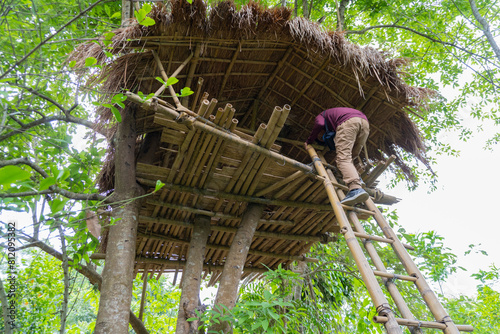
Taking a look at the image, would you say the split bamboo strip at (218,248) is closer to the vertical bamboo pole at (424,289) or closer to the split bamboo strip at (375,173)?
the split bamboo strip at (375,173)

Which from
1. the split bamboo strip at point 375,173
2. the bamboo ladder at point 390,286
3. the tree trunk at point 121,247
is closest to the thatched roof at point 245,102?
the tree trunk at point 121,247

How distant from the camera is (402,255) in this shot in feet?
7.81

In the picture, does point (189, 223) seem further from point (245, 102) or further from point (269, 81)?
point (269, 81)

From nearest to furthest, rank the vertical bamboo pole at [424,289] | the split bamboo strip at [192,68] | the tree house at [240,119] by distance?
the vertical bamboo pole at [424,289], the tree house at [240,119], the split bamboo strip at [192,68]

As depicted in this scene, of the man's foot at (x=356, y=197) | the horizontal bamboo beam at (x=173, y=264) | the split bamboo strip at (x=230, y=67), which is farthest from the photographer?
the horizontal bamboo beam at (x=173, y=264)

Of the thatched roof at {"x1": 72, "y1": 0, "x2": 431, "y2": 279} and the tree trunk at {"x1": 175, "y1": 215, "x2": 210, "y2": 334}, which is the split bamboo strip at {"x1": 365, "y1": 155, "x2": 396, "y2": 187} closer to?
the thatched roof at {"x1": 72, "y1": 0, "x2": 431, "y2": 279}

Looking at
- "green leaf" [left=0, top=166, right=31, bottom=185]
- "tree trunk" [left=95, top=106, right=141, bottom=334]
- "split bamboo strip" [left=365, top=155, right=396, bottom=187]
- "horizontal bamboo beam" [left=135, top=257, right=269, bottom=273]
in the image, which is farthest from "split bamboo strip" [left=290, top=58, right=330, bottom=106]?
"green leaf" [left=0, top=166, right=31, bottom=185]

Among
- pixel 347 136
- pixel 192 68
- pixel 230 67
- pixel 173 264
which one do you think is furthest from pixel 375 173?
pixel 173 264

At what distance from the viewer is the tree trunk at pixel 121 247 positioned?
8.10ft

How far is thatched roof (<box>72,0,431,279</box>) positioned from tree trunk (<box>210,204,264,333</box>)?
18cm

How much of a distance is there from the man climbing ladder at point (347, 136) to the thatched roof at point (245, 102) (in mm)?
331

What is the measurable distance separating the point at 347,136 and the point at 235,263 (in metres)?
1.53

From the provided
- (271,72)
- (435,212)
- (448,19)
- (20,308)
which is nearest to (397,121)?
(271,72)

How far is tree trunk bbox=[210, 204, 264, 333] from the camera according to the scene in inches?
115
